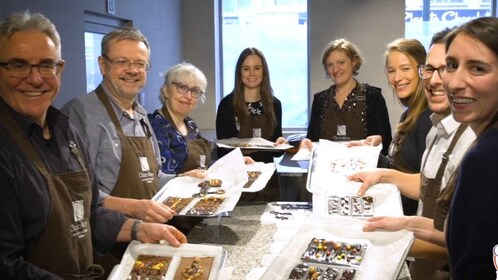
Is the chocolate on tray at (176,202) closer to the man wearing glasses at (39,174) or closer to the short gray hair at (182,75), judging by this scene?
the man wearing glasses at (39,174)

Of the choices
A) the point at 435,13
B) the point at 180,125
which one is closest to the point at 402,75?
the point at 180,125

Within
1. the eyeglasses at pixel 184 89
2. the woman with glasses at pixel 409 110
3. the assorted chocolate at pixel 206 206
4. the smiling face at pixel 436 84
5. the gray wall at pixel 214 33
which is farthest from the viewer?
the gray wall at pixel 214 33

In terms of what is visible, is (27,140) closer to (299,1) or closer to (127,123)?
(127,123)

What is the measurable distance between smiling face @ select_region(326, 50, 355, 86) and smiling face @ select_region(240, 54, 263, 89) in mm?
488

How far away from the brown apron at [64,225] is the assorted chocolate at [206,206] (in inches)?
15.6

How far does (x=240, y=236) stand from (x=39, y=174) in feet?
2.68

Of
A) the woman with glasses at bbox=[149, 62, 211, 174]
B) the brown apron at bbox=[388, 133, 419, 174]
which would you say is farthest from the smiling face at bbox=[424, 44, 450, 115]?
the woman with glasses at bbox=[149, 62, 211, 174]

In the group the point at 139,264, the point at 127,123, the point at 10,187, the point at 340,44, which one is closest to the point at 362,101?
the point at 340,44

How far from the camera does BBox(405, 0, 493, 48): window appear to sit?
5.93 m

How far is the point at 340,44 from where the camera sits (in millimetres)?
3250

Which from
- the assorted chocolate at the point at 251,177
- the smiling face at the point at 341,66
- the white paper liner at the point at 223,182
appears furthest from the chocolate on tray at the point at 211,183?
the smiling face at the point at 341,66

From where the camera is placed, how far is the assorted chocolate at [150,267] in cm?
131

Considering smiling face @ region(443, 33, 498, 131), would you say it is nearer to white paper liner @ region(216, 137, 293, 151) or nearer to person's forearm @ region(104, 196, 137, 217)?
person's forearm @ region(104, 196, 137, 217)

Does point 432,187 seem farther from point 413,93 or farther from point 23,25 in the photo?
point 23,25
